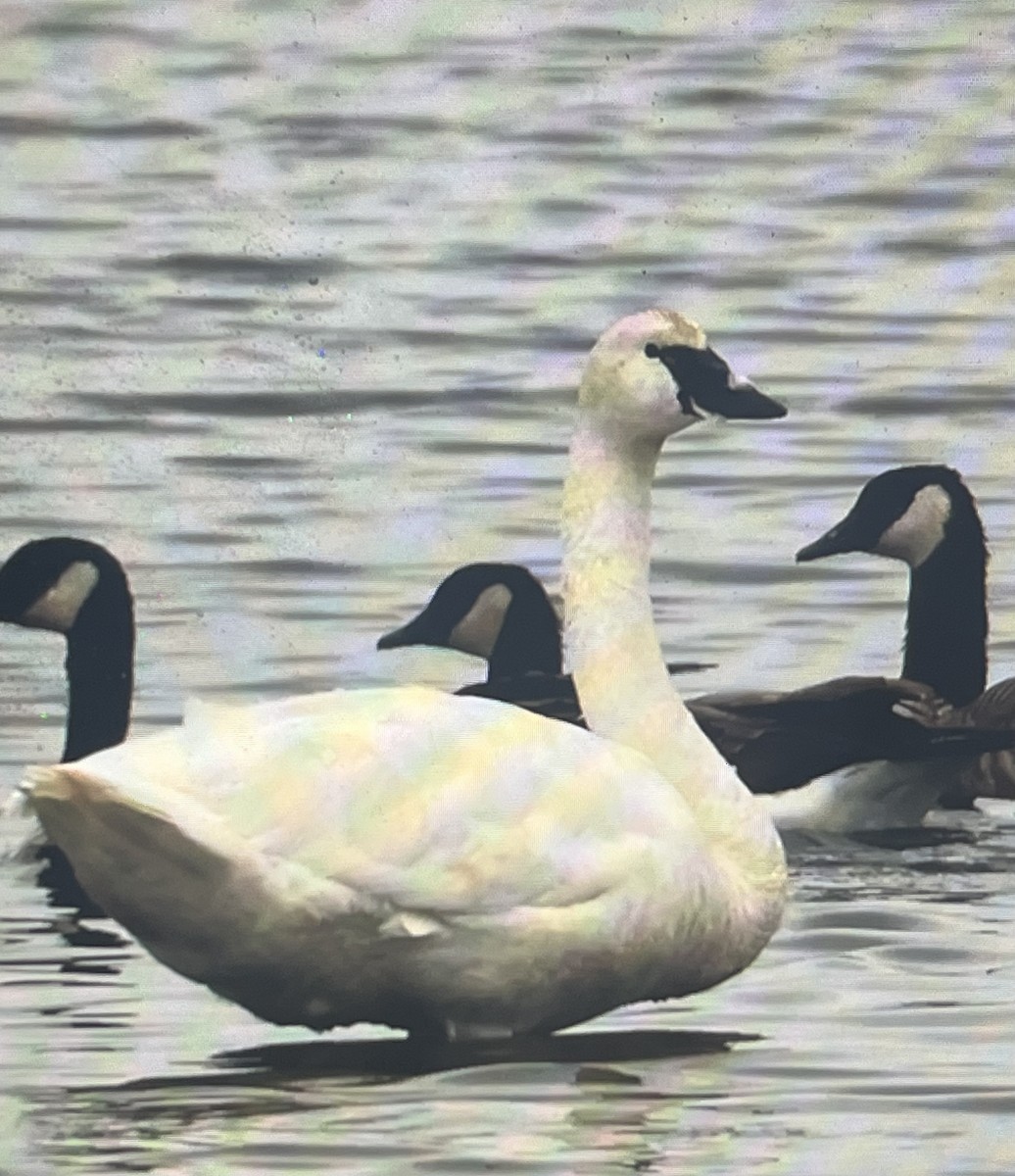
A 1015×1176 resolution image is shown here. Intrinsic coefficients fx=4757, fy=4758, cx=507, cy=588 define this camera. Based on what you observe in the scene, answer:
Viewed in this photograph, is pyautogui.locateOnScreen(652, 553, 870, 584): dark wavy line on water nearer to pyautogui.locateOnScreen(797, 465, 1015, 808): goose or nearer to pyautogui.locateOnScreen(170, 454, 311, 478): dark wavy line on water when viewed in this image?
pyautogui.locateOnScreen(797, 465, 1015, 808): goose

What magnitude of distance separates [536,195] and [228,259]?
260 cm

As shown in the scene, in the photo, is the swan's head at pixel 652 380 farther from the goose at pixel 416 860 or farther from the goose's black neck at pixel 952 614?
the goose's black neck at pixel 952 614

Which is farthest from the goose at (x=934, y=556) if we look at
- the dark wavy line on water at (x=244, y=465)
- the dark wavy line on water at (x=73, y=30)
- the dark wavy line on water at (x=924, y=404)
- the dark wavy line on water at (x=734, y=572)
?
the dark wavy line on water at (x=73, y=30)

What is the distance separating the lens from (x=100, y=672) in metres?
13.6

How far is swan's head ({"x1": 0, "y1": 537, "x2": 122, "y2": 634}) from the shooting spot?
13.7 m

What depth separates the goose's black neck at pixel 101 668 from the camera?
13359 mm

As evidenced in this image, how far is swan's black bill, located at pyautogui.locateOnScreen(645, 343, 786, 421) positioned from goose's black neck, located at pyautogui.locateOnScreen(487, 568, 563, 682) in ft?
15.1

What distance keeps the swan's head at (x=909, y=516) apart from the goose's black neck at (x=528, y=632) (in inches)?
44.7

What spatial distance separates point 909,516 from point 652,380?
5617 millimetres

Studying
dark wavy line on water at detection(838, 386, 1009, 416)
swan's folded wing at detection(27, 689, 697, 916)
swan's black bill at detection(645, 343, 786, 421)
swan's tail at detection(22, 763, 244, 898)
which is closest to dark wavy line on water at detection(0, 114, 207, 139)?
dark wavy line on water at detection(838, 386, 1009, 416)

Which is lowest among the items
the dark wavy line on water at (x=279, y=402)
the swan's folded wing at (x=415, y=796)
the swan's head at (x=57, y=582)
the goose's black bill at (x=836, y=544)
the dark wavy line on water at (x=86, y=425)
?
the dark wavy line on water at (x=86, y=425)

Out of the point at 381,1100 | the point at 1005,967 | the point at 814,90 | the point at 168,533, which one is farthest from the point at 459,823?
the point at 814,90

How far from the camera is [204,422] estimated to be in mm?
19953

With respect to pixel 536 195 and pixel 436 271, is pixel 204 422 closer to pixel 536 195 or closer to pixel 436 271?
pixel 436 271
